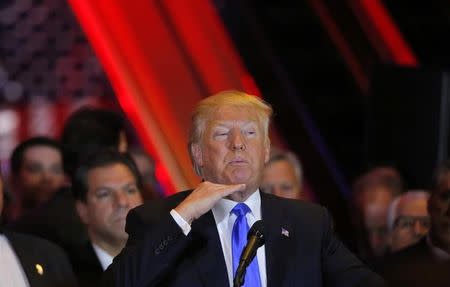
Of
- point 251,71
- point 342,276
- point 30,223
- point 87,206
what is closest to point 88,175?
point 87,206

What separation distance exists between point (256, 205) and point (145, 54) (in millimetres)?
3949

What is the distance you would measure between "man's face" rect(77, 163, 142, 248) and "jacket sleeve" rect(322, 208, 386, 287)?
4.18 feet

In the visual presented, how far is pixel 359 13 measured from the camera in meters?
8.89

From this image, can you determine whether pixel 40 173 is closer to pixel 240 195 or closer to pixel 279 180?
pixel 279 180

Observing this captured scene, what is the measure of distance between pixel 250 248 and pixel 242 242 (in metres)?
0.23

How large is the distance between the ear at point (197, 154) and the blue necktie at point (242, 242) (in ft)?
0.62

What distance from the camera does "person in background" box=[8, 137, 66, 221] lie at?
21.6ft

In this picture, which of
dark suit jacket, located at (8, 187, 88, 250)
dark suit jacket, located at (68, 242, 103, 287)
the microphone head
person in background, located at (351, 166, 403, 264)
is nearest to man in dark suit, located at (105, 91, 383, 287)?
the microphone head

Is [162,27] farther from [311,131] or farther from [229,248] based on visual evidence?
[229,248]

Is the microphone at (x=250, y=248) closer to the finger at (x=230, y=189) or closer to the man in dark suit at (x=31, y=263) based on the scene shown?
the finger at (x=230, y=189)

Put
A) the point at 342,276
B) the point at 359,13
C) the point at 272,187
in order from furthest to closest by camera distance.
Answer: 1. the point at 359,13
2. the point at 272,187
3. the point at 342,276

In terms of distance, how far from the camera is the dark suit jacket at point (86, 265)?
192 inches

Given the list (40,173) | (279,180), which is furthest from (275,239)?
(40,173)

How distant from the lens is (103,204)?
5039 mm
